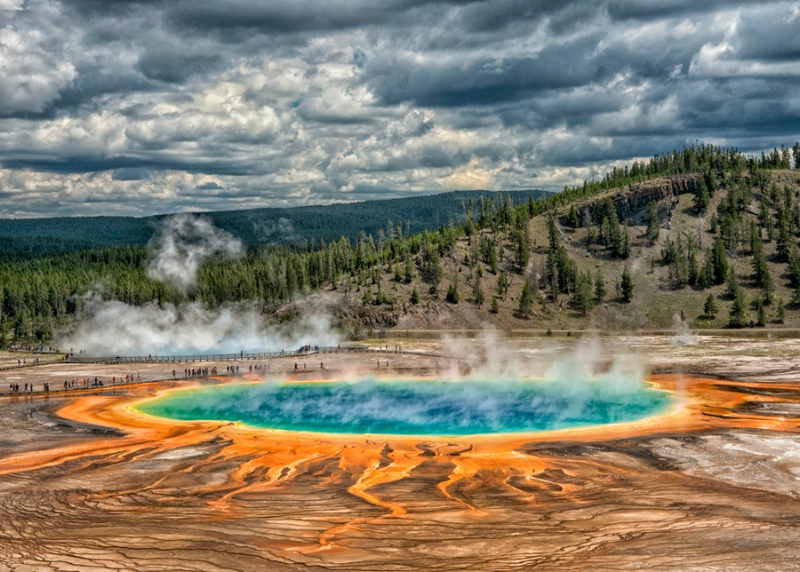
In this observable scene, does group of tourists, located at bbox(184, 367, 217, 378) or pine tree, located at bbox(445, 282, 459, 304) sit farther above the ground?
pine tree, located at bbox(445, 282, 459, 304)

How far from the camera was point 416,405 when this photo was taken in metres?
58.5

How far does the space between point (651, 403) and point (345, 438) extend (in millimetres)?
25021

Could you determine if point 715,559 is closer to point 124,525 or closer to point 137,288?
point 124,525

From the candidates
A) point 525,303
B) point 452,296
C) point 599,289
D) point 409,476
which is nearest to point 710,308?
point 599,289

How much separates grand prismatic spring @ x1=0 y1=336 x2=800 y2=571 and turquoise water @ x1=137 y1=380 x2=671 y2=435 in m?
0.36

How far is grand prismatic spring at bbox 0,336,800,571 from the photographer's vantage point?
2389cm

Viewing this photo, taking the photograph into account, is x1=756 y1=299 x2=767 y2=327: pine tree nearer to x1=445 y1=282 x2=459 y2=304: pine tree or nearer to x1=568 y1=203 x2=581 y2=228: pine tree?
x1=445 y1=282 x2=459 y2=304: pine tree

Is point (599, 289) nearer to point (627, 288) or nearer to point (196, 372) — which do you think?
point (627, 288)

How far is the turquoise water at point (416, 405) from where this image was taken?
49.8m

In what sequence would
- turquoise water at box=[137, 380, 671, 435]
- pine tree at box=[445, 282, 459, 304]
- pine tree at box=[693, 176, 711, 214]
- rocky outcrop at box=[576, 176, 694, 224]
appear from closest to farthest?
1. turquoise water at box=[137, 380, 671, 435]
2. pine tree at box=[445, 282, 459, 304]
3. pine tree at box=[693, 176, 711, 214]
4. rocky outcrop at box=[576, 176, 694, 224]

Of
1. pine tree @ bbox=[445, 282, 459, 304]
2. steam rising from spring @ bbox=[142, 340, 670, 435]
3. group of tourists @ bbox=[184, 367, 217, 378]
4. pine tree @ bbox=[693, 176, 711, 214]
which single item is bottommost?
steam rising from spring @ bbox=[142, 340, 670, 435]

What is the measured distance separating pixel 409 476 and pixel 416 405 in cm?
2405

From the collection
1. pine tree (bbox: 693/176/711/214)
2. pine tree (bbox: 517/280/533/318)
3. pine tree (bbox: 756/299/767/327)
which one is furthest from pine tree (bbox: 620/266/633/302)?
pine tree (bbox: 693/176/711/214)

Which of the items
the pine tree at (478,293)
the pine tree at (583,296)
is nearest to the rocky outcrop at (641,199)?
the pine tree at (583,296)
